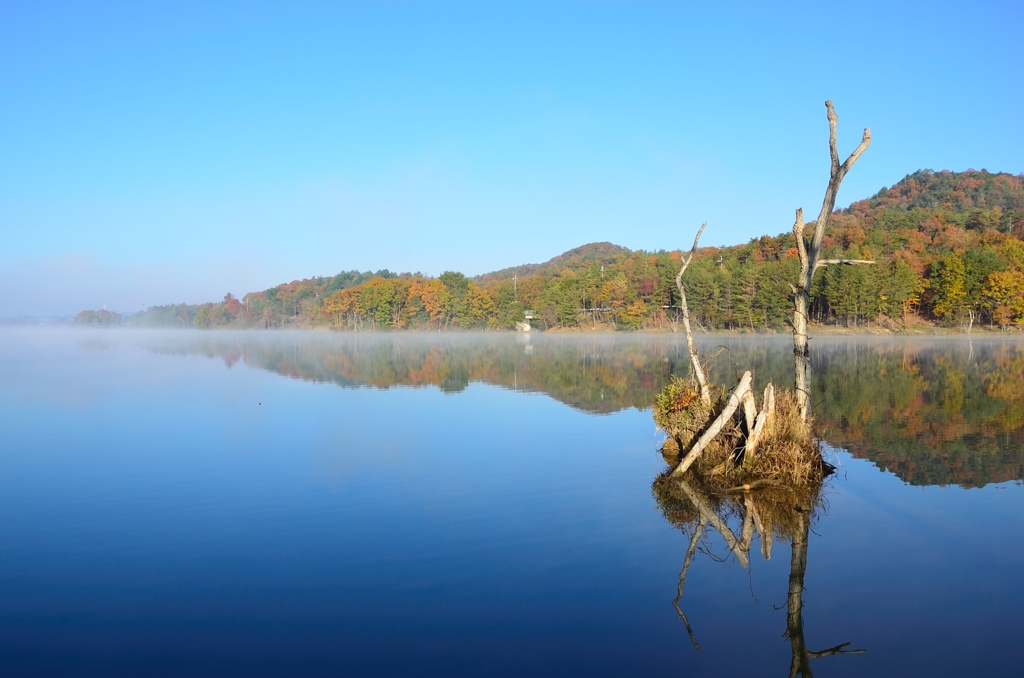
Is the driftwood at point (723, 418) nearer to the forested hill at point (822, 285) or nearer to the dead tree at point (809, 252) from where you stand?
the dead tree at point (809, 252)

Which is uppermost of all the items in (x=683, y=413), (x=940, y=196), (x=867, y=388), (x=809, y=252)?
(x=940, y=196)

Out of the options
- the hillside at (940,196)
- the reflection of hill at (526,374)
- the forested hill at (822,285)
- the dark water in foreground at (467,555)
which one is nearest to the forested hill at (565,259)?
the forested hill at (822,285)

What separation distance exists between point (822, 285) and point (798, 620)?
68.5 metres

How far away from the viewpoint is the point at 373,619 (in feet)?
18.0

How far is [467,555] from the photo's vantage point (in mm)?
6992

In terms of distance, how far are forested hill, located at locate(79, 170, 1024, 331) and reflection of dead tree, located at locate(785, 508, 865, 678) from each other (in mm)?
41936

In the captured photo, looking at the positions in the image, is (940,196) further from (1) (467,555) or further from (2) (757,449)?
(1) (467,555)

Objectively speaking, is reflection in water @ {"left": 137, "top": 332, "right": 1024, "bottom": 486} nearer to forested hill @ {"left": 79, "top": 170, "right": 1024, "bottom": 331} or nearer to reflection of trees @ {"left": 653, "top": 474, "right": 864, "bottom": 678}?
reflection of trees @ {"left": 653, "top": 474, "right": 864, "bottom": 678}

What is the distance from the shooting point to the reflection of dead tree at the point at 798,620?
486 centimetres

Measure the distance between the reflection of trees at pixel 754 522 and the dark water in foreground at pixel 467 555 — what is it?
0.33ft

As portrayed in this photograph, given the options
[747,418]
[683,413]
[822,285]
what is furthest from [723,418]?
[822,285]

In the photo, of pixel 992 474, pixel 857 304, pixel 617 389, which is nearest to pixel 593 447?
pixel 992 474

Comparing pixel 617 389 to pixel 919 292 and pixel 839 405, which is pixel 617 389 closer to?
pixel 839 405

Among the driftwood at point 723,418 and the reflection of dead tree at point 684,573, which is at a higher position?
the driftwood at point 723,418
